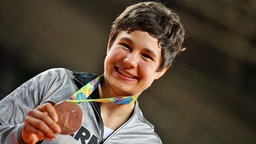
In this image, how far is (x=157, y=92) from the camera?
6.72 ft

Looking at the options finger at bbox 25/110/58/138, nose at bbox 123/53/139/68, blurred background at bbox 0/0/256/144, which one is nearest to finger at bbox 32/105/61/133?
finger at bbox 25/110/58/138

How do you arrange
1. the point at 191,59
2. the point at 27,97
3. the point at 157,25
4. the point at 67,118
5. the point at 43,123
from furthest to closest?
the point at 191,59
the point at 157,25
the point at 27,97
the point at 67,118
the point at 43,123

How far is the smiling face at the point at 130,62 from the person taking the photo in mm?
1165

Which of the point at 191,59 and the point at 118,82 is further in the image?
the point at 191,59

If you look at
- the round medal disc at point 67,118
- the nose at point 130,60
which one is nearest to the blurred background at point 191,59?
the nose at point 130,60

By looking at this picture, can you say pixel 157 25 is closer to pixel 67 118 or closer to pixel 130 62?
pixel 130 62

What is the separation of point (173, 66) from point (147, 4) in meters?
0.80

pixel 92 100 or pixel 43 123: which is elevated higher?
pixel 43 123

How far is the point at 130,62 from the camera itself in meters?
1.15

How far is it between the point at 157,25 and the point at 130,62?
0.17 metres

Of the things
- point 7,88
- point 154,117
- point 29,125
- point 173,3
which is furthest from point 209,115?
point 29,125

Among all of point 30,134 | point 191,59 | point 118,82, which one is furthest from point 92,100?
point 191,59

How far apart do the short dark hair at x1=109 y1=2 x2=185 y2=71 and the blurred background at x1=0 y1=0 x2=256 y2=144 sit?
0.67m

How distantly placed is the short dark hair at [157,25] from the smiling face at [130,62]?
0.9 inches
